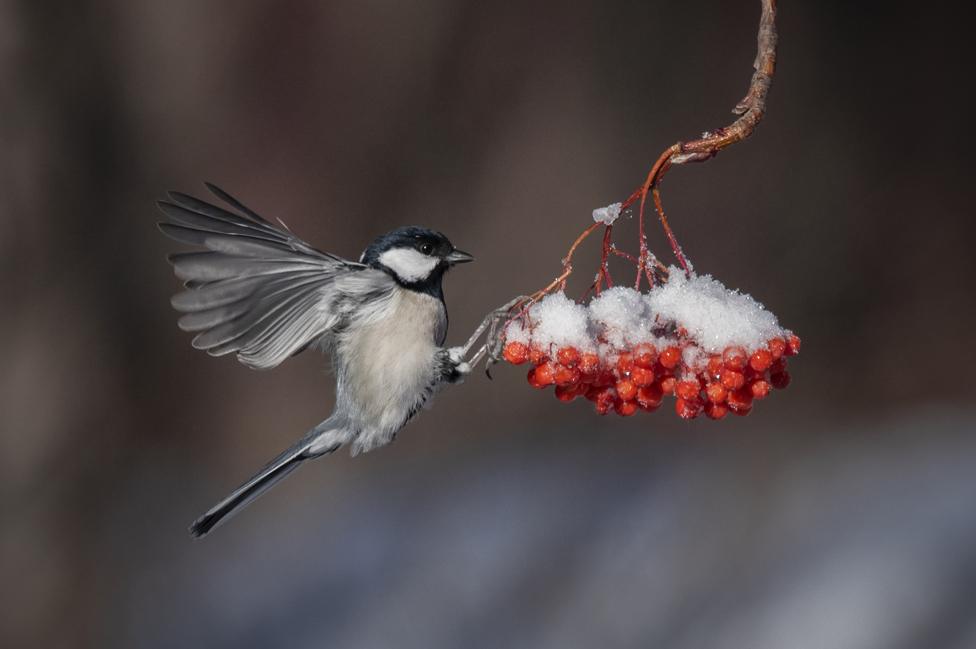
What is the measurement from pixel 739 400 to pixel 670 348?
0.41 ft

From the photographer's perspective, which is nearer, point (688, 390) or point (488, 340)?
point (688, 390)

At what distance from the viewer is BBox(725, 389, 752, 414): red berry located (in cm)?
137

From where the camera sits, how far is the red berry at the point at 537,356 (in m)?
1.43

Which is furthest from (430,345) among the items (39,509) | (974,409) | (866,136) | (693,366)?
(974,409)

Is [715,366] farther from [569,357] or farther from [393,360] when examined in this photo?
[393,360]

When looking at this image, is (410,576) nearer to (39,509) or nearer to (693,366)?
(39,509)

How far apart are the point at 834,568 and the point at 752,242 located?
4.34 feet

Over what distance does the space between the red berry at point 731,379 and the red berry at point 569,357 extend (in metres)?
0.20

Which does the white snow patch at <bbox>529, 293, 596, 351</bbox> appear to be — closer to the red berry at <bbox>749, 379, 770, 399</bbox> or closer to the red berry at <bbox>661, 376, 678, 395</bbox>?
the red berry at <bbox>661, 376, 678, 395</bbox>

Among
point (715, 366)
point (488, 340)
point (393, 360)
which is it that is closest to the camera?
point (715, 366)

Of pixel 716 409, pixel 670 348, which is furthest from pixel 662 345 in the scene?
pixel 716 409

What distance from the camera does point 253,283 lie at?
1666mm

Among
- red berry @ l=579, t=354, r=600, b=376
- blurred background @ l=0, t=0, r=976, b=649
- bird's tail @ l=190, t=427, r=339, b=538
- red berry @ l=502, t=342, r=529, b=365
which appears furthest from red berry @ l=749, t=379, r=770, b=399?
blurred background @ l=0, t=0, r=976, b=649

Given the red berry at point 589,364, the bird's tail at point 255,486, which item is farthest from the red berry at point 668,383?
the bird's tail at point 255,486
